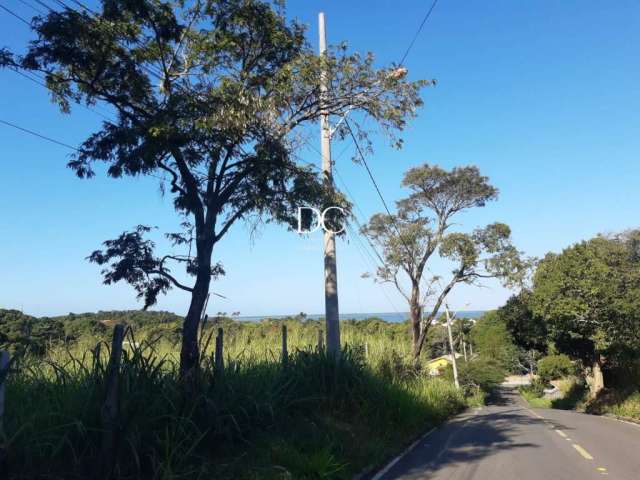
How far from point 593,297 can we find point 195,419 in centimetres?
2461

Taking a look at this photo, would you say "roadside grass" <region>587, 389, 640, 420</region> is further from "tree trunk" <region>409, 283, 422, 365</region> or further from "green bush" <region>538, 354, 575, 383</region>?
"green bush" <region>538, 354, 575, 383</region>

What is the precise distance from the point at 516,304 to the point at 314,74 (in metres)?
30.3

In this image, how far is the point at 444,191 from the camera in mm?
34438

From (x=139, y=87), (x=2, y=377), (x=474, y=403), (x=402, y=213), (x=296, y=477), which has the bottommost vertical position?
(x=474, y=403)

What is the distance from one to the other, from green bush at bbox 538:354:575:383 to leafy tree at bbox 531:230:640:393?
4364 centimetres

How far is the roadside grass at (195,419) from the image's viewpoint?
553 centimetres

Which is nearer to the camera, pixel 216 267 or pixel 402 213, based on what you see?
pixel 216 267

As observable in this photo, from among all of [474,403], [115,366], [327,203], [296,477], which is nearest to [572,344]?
[474,403]

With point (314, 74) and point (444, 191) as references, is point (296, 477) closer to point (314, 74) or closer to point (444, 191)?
point (314, 74)

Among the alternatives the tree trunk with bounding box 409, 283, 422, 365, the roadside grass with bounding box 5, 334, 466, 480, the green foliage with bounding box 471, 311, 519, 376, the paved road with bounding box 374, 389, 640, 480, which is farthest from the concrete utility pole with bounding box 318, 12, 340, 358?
the green foliage with bounding box 471, 311, 519, 376

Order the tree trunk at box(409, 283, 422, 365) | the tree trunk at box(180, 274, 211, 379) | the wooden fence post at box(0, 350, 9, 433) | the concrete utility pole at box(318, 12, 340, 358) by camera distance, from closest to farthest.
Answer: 1. the wooden fence post at box(0, 350, 9, 433)
2. the tree trunk at box(180, 274, 211, 379)
3. the concrete utility pole at box(318, 12, 340, 358)
4. the tree trunk at box(409, 283, 422, 365)

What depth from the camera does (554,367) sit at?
73188 mm

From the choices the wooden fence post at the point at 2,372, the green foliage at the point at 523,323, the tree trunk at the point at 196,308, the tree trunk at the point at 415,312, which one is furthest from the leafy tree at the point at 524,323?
the wooden fence post at the point at 2,372

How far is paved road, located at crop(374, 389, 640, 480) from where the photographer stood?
8633mm
